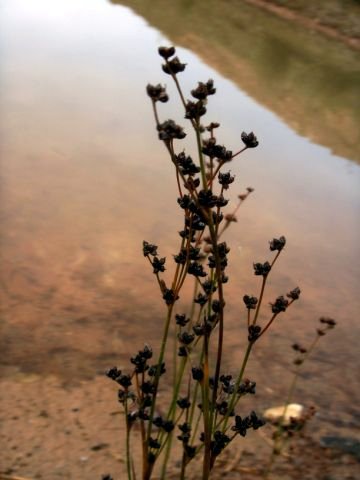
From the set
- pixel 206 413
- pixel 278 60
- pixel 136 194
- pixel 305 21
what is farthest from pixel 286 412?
pixel 305 21

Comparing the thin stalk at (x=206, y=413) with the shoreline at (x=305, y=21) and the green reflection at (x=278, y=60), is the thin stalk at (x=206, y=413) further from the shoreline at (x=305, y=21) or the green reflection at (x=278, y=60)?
the shoreline at (x=305, y=21)

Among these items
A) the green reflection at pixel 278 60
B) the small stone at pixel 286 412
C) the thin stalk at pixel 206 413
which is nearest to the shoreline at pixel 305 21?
the green reflection at pixel 278 60

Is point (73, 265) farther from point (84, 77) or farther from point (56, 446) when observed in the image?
point (84, 77)

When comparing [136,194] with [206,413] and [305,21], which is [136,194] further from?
[305,21]

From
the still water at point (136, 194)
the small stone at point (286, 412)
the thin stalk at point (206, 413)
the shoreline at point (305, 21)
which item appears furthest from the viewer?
the shoreline at point (305, 21)

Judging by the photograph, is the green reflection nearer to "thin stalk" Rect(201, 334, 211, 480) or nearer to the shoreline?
the shoreline
